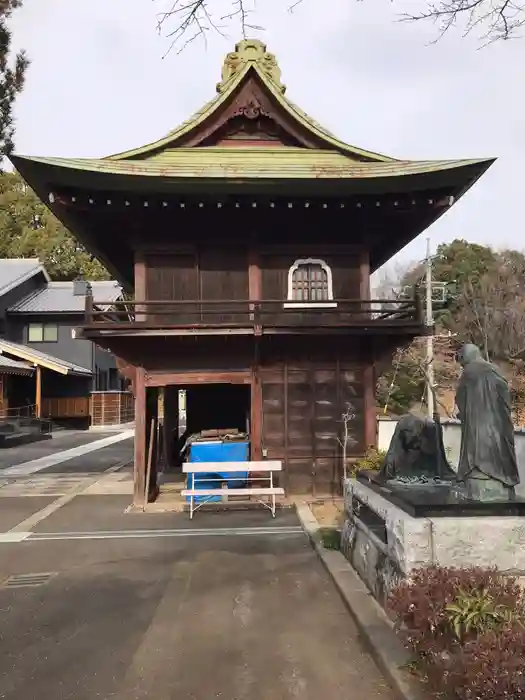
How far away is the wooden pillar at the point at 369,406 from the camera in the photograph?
44.5 feet

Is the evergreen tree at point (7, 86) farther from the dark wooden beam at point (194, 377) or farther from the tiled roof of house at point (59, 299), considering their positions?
the tiled roof of house at point (59, 299)

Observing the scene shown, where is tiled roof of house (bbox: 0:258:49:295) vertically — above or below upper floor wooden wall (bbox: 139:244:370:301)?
above

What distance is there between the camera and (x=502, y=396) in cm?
581

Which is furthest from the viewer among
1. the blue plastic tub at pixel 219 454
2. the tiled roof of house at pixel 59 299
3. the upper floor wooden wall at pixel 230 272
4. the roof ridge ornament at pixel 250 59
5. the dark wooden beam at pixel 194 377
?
the tiled roof of house at pixel 59 299

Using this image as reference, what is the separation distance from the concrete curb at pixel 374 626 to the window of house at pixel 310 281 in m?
6.42

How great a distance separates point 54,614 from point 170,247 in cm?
888

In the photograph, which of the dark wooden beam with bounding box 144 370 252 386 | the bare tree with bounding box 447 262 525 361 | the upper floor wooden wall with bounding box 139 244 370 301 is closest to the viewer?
the dark wooden beam with bounding box 144 370 252 386

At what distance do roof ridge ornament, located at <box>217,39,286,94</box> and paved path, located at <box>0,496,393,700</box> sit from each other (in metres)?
10.9

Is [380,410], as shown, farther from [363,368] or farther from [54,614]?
[54,614]

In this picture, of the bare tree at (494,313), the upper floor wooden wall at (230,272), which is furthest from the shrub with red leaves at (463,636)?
the bare tree at (494,313)

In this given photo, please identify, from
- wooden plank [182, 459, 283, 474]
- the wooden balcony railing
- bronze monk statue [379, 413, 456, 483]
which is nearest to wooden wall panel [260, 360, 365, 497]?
the wooden balcony railing

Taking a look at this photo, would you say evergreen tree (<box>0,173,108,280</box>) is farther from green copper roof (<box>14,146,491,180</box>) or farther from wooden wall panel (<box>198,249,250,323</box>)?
wooden wall panel (<box>198,249,250,323</box>)

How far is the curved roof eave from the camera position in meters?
14.3

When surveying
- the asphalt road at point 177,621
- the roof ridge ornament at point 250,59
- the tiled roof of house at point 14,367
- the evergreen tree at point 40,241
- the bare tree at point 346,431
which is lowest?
the asphalt road at point 177,621
